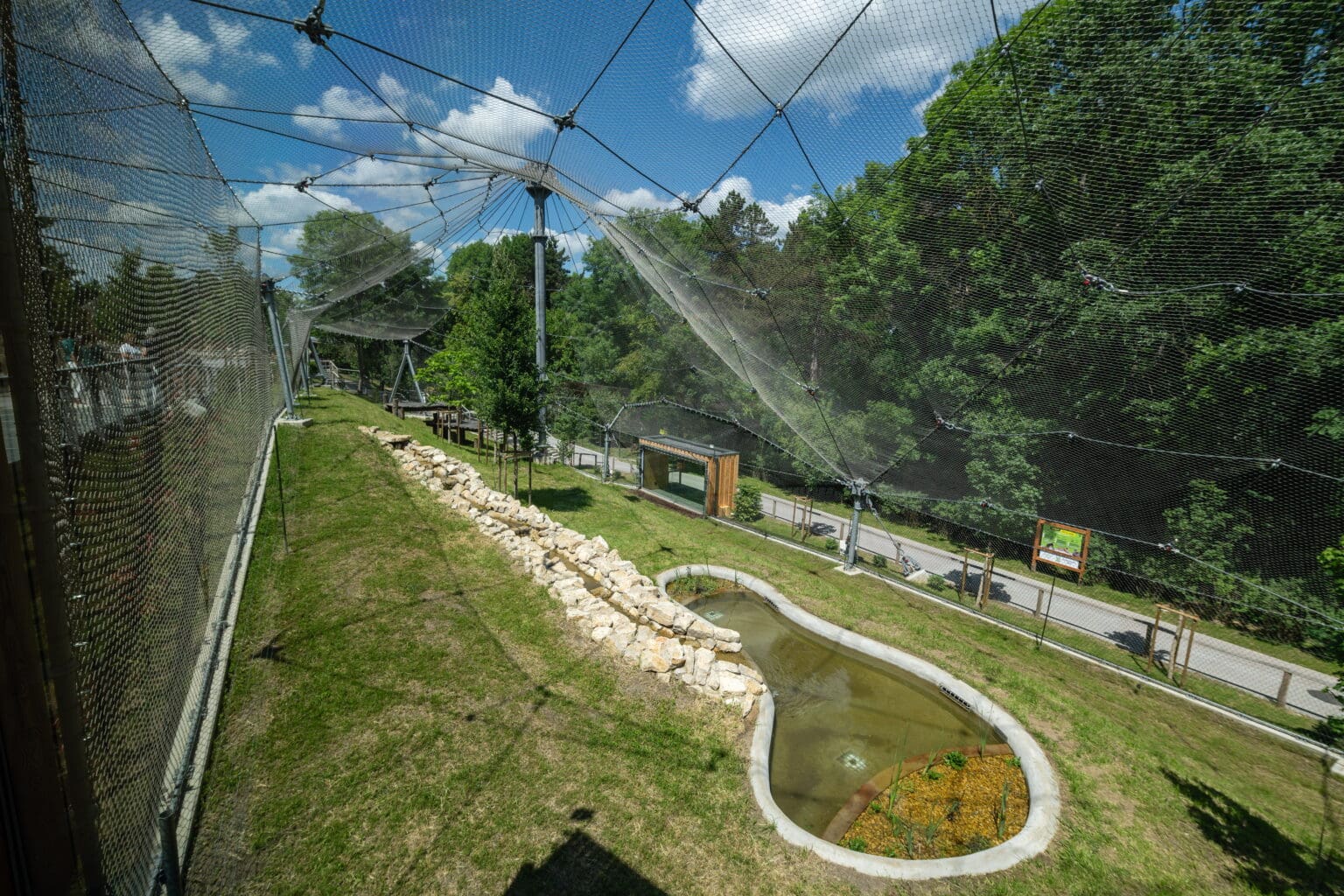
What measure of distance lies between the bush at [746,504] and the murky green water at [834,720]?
6452mm

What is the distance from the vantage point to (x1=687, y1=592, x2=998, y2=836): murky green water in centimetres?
438

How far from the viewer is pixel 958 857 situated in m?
3.53

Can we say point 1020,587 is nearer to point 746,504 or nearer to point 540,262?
point 746,504

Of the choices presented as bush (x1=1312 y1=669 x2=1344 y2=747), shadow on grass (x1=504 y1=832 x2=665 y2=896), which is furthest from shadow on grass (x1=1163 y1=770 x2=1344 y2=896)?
shadow on grass (x1=504 y1=832 x2=665 y2=896)

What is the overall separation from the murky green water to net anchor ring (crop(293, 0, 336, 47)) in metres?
6.71

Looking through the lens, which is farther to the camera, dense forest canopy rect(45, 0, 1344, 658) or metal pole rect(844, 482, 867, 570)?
metal pole rect(844, 482, 867, 570)

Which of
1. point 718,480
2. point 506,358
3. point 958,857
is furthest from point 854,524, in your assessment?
point 506,358

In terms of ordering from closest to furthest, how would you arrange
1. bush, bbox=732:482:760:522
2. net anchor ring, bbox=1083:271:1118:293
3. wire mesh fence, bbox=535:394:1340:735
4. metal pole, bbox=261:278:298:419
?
net anchor ring, bbox=1083:271:1118:293
wire mesh fence, bbox=535:394:1340:735
metal pole, bbox=261:278:298:419
bush, bbox=732:482:760:522

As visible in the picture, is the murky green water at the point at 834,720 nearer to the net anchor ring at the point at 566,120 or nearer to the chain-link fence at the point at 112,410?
the chain-link fence at the point at 112,410

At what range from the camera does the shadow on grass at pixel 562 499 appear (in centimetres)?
1068

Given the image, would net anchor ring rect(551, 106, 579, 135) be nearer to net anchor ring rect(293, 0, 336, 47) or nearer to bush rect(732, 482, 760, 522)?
net anchor ring rect(293, 0, 336, 47)

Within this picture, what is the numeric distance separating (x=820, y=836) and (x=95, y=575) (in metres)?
4.58

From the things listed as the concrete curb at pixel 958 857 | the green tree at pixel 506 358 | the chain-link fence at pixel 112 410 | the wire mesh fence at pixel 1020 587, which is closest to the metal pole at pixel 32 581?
the chain-link fence at pixel 112 410

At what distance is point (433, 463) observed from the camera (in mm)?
10523
